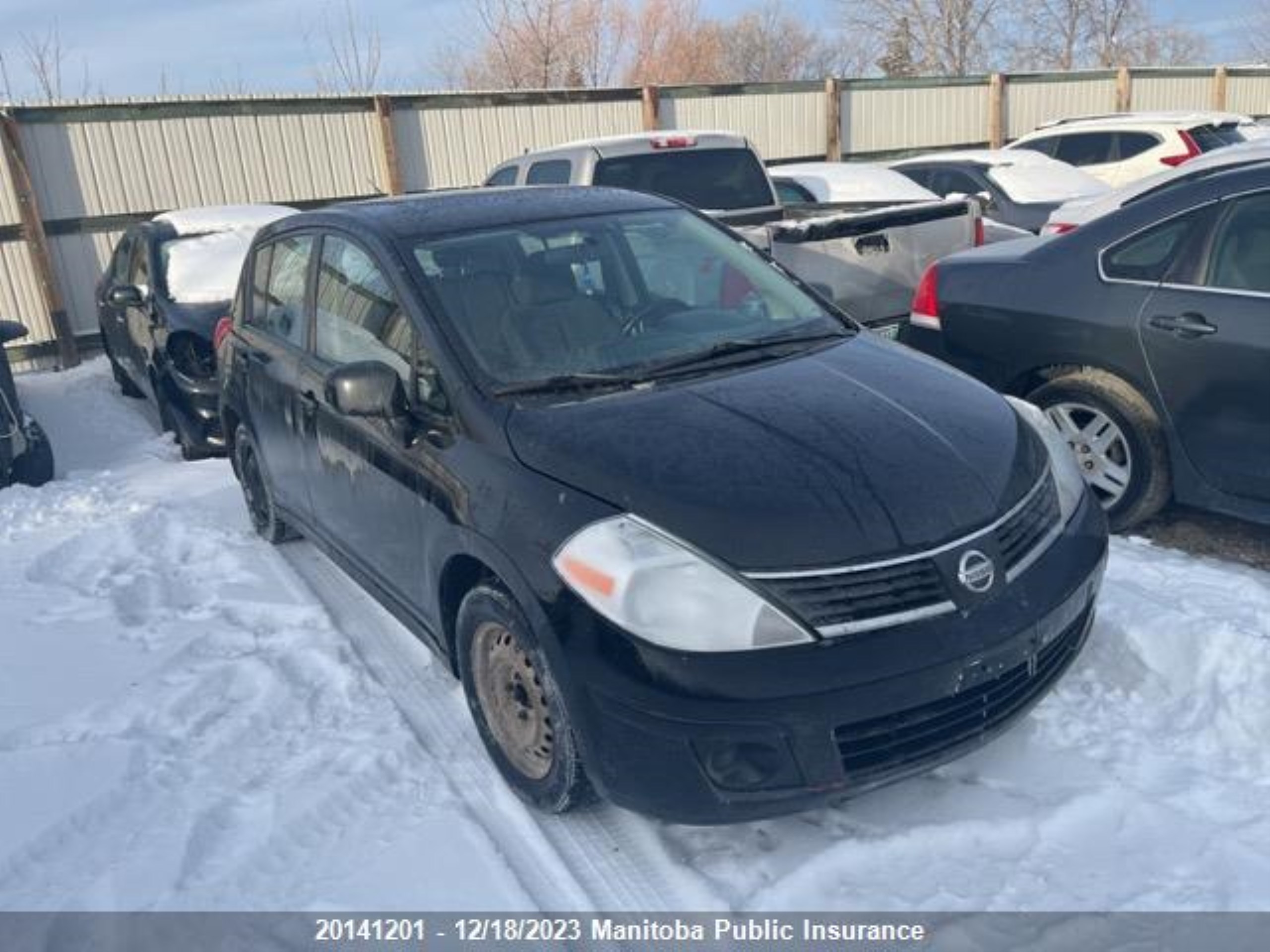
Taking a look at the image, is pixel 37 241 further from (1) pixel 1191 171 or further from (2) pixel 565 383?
(1) pixel 1191 171

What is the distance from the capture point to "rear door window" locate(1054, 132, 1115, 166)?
483 inches

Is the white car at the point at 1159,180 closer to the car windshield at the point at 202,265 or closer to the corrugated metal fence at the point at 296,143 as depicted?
the car windshield at the point at 202,265

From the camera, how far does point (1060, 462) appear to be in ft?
10.9

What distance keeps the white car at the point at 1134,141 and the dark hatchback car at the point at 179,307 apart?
8.98 metres

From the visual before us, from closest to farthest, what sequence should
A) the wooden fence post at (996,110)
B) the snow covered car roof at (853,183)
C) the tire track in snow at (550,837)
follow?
the tire track in snow at (550,837), the snow covered car roof at (853,183), the wooden fence post at (996,110)

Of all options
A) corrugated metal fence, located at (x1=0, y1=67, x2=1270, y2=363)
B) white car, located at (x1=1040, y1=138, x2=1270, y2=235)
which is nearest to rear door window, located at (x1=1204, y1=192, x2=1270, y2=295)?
white car, located at (x1=1040, y1=138, x2=1270, y2=235)

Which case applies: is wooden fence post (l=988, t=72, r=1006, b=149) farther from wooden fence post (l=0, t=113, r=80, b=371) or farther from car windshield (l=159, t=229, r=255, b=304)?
wooden fence post (l=0, t=113, r=80, b=371)

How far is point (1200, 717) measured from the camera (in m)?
3.27

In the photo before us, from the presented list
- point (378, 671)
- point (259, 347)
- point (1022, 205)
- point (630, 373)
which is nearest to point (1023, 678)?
point (630, 373)

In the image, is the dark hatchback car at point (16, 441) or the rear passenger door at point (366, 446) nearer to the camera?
the rear passenger door at point (366, 446)

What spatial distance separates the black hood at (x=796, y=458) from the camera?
264 cm

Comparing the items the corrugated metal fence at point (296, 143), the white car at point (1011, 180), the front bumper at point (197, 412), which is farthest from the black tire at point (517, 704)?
the corrugated metal fence at point (296, 143)

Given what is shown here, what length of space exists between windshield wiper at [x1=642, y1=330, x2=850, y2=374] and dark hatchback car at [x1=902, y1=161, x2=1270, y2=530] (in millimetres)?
1475

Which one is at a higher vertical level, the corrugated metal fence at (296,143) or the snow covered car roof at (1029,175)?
the corrugated metal fence at (296,143)
